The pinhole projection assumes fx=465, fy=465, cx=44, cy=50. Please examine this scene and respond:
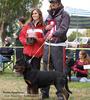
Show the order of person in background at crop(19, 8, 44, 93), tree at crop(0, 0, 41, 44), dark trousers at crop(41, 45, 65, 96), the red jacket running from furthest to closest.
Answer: tree at crop(0, 0, 41, 44)
the red jacket
person in background at crop(19, 8, 44, 93)
dark trousers at crop(41, 45, 65, 96)

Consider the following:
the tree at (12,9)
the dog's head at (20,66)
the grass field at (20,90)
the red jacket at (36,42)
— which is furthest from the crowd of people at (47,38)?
the tree at (12,9)

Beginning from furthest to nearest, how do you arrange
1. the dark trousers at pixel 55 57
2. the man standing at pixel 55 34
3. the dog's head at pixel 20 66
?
the dark trousers at pixel 55 57 < the man standing at pixel 55 34 < the dog's head at pixel 20 66

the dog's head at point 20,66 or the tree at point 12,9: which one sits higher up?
the tree at point 12,9

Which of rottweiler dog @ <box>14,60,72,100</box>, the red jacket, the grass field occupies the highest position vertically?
the red jacket

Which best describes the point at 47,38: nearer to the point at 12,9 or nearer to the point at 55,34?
the point at 55,34

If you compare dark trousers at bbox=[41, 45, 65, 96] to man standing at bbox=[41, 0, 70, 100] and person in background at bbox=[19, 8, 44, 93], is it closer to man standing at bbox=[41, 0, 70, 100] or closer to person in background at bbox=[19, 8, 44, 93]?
man standing at bbox=[41, 0, 70, 100]

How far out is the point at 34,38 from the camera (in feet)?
30.0

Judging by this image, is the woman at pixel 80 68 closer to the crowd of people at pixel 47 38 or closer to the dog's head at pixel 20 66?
the crowd of people at pixel 47 38

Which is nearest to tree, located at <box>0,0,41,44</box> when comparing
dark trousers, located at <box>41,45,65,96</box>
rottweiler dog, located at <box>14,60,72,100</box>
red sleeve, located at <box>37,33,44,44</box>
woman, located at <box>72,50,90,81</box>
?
woman, located at <box>72,50,90,81</box>

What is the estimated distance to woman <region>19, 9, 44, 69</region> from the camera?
29.8 feet

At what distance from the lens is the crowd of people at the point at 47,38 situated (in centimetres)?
874

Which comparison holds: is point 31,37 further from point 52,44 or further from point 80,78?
point 80,78

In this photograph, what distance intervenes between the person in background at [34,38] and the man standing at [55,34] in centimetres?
16

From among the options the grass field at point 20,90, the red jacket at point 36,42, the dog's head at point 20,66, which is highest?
the red jacket at point 36,42
